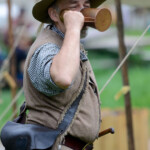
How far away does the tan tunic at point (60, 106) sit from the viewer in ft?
9.05

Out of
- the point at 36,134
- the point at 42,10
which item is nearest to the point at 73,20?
the point at 42,10

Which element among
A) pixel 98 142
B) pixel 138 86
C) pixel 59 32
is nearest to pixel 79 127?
pixel 59 32

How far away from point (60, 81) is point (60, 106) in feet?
1.01

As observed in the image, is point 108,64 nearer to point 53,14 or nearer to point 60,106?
point 53,14

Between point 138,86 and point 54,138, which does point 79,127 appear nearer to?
point 54,138

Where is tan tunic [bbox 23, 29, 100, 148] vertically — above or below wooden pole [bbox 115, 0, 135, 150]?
above

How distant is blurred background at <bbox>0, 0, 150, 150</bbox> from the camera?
214 inches

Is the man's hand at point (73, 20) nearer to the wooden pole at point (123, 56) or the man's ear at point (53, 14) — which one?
the man's ear at point (53, 14)

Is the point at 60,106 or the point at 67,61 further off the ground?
the point at 67,61

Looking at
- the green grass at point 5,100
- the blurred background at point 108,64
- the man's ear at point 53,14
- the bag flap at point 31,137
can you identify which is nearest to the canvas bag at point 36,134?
the bag flap at point 31,137

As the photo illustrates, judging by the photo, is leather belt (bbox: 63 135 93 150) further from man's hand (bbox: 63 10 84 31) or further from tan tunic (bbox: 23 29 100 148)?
man's hand (bbox: 63 10 84 31)

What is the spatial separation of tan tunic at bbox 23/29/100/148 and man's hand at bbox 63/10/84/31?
18 centimetres

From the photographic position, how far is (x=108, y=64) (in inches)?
525

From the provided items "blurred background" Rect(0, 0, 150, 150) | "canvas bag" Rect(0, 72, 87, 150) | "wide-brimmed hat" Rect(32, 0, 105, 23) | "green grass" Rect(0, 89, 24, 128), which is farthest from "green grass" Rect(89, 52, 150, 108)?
"canvas bag" Rect(0, 72, 87, 150)
